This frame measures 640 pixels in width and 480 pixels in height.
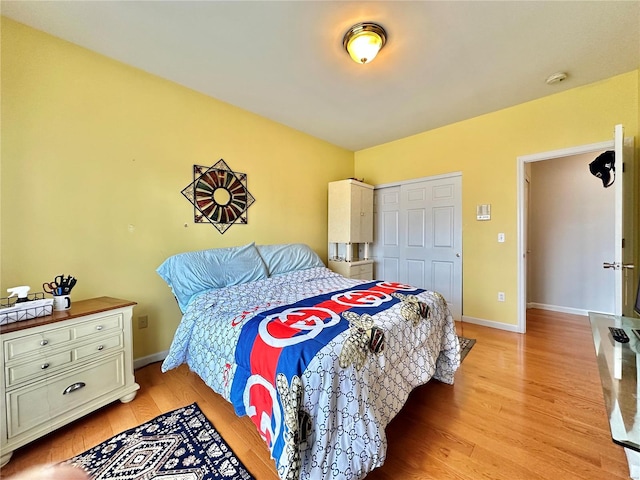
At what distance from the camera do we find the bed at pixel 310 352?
3.46 feet

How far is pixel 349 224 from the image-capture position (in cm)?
372

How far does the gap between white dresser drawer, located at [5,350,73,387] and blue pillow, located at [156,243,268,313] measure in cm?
70

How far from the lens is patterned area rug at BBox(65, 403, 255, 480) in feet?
4.03

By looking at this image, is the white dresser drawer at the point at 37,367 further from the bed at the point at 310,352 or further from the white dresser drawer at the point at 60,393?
the bed at the point at 310,352

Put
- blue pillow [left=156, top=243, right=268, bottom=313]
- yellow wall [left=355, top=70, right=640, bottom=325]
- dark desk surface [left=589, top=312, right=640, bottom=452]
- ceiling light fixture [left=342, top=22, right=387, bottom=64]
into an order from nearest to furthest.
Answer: dark desk surface [left=589, top=312, right=640, bottom=452]
ceiling light fixture [left=342, top=22, right=387, bottom=64]
blue pillow [left=156, top=243, right=268, bottom=313]
yellow wall [left=355, top=70, right=640, bottom=325]

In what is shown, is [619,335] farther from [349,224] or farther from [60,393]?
[60,393]

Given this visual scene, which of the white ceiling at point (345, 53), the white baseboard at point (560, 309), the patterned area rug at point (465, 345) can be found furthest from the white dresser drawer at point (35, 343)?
the white baseboard at point (560, 309)

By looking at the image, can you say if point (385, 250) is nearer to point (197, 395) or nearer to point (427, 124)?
point (427, 124)

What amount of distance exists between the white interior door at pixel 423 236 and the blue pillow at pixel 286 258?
152cm

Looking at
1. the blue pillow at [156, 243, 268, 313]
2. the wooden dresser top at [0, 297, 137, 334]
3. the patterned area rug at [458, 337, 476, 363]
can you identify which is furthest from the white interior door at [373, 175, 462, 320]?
the wooden dresser top at [0, 297, 137, 334]

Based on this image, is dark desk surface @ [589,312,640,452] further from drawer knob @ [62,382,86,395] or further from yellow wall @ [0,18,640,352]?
drawer knob @ [62,382,86,395]

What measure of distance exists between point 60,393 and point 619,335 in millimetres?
3316

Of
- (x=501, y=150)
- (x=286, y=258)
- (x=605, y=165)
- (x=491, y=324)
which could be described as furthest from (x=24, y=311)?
(x=605, y=165)

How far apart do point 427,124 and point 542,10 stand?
1727mm
